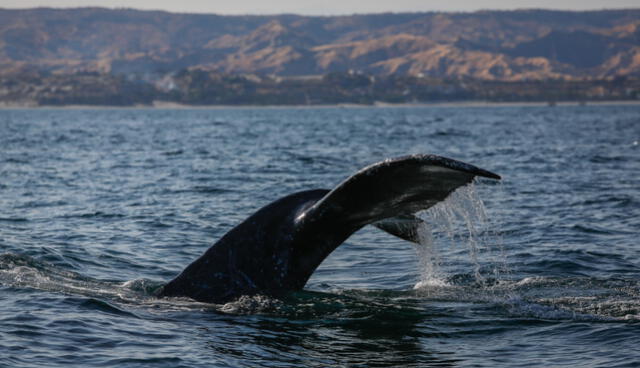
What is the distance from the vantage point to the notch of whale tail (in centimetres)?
553

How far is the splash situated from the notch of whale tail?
236 millimetres

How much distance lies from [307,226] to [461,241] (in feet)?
24.6

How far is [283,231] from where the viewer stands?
6473 millimetres

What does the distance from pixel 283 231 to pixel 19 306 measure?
3.09 metres

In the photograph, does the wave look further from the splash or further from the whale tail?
the whale tail

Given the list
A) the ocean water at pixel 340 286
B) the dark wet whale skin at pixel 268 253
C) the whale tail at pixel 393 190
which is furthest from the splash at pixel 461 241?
the dark wet whale skin at pixel 268 253

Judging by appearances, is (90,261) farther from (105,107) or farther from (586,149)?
(105,107)

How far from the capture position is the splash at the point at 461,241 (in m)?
6.35

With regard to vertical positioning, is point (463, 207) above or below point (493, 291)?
above

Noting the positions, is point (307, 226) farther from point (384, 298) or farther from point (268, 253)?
point (384, 298)

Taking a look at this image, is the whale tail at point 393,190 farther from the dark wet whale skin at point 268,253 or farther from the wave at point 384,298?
the wave at point 384,298

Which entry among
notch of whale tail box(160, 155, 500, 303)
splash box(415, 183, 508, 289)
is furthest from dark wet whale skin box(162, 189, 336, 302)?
splash box(415, 183, 508, 289)

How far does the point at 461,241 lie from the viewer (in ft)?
43.9

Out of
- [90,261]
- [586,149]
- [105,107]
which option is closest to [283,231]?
[90,261]
